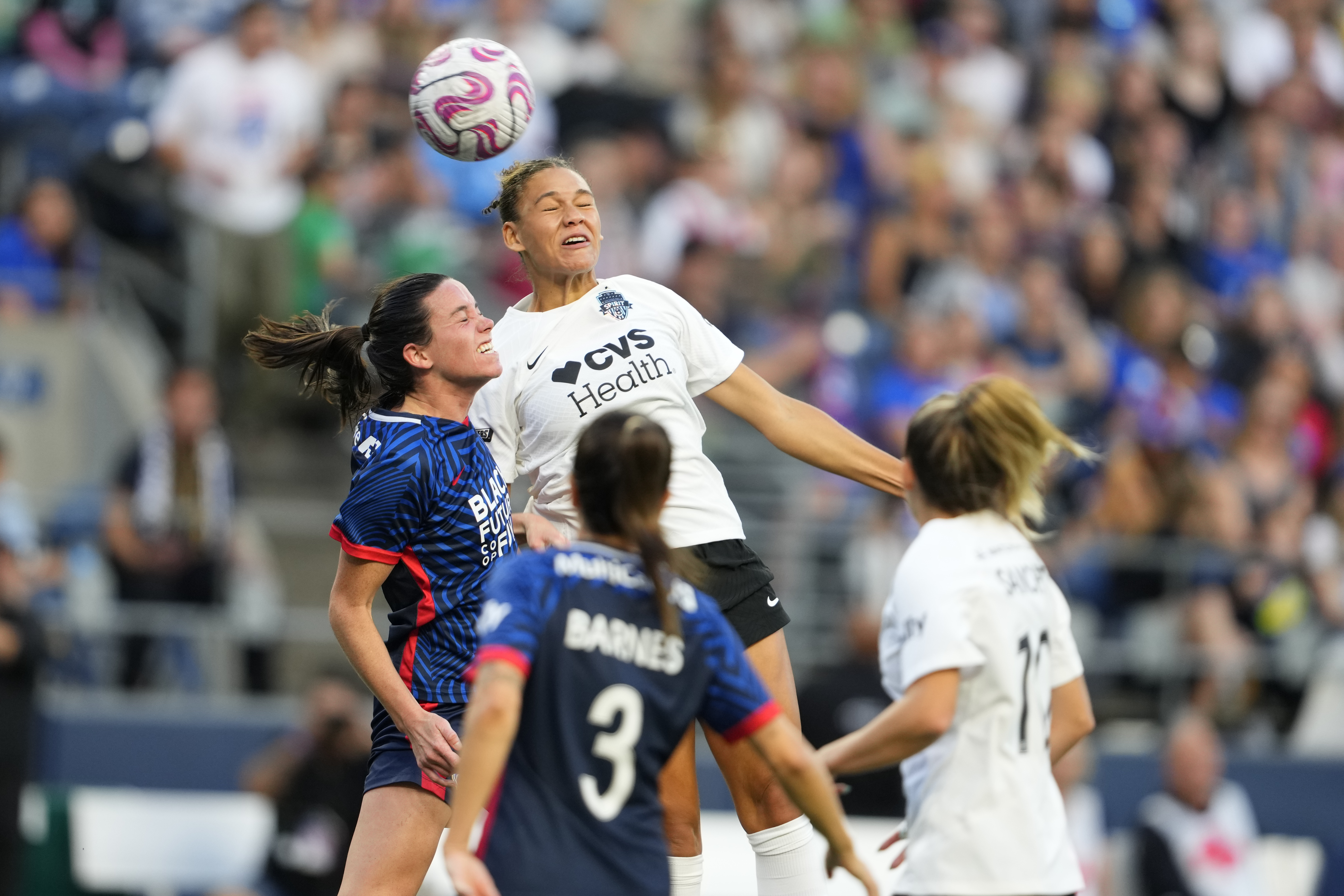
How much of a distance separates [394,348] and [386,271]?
6.48 metres

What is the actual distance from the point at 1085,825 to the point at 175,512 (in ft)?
18.9

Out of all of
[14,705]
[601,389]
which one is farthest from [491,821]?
[14,705]

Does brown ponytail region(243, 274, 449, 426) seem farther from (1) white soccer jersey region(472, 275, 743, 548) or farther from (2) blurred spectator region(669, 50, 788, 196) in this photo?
(2) blurred spectator region(669, 50, 788, 196)

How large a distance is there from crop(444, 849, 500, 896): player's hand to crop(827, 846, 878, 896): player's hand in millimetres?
871

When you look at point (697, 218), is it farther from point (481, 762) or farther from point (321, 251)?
point (481, 762)

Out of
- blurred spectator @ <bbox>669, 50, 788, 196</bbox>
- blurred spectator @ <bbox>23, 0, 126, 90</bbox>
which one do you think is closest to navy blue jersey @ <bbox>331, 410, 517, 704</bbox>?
blurred spectator @ <bbox>669, 50, 788, 196</bbox>

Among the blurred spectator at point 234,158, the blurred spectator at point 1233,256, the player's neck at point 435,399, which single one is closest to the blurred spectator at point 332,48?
the blurred spectator at point 234,158

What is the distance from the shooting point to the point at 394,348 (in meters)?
5.41

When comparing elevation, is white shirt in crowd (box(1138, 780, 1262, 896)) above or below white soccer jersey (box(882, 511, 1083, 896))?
below

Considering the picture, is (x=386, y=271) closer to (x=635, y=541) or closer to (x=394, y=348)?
(x=394, y=348)

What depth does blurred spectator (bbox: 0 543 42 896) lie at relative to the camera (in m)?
9.79

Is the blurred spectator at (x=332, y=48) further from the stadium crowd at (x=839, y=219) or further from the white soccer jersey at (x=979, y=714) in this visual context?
the white soccer jersey at (x=979, y=714)

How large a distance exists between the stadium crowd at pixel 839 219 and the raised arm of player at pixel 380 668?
250 inches

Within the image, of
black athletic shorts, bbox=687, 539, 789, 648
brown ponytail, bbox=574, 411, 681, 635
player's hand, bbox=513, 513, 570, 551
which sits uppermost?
brown ponytail, bbox=574, 411, 681, 635
